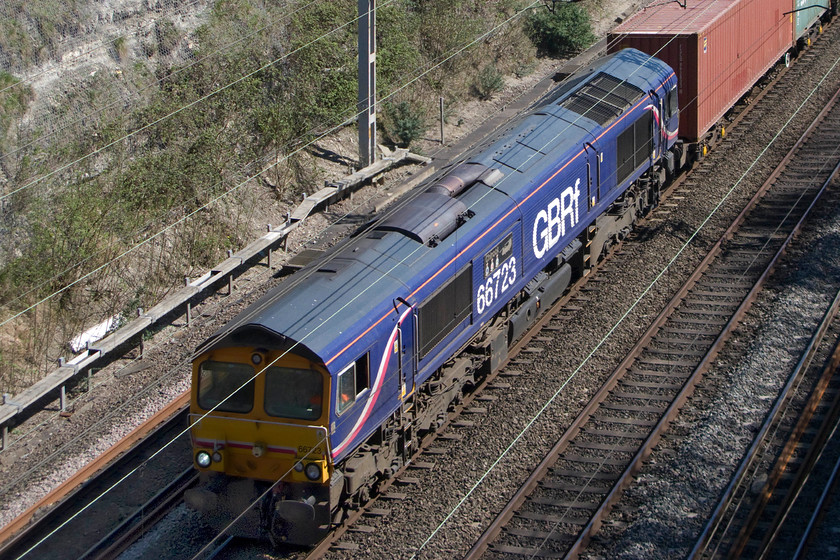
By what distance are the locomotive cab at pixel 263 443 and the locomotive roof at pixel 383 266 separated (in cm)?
25

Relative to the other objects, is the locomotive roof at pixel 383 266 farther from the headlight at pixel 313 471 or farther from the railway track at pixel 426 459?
the railway track at pixel 426 459

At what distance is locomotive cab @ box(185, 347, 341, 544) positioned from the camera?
970 cm

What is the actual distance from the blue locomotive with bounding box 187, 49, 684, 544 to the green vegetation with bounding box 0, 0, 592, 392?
5708mm

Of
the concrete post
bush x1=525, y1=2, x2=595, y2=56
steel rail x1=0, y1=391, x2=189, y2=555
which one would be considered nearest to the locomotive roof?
steel rail x1=0, y1=391, x2=189, y2=555

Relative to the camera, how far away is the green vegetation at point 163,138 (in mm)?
16375

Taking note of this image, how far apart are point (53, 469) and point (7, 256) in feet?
18.0

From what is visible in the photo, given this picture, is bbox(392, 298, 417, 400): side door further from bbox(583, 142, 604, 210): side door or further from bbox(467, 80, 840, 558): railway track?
bbox(583, 142, 604, 210): side door

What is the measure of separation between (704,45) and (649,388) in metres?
8.84

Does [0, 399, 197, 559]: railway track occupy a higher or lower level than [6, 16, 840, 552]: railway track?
lower

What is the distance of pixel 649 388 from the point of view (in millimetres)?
13141

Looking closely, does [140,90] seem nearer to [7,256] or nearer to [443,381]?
[7,256]

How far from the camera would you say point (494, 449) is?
12047mm

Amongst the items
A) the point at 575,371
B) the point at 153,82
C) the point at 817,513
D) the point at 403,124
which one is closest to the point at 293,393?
the point at 575,371

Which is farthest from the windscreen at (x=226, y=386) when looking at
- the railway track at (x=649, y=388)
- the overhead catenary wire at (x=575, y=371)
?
the railway track at (x=649, y=388)
